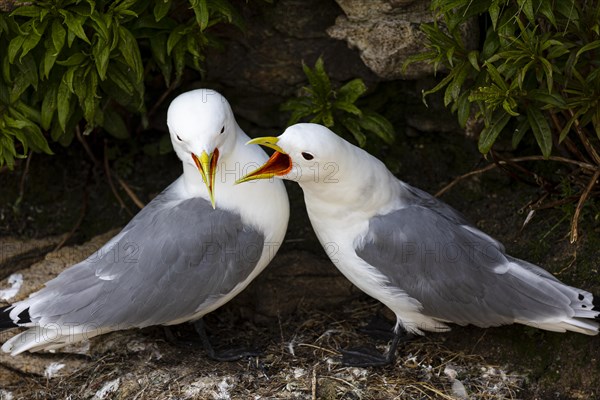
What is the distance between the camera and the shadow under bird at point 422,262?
402 cm

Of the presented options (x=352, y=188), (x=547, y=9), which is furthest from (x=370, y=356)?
(x=547, y=9)

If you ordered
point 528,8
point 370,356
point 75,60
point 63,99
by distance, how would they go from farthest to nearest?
point 370,356
point 63,99
point 75,60
point 528,8

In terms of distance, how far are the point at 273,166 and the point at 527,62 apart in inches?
49.9

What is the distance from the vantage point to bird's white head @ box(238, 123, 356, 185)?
3.76 meters

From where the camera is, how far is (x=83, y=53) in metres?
4.19

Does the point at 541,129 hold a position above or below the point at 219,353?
above

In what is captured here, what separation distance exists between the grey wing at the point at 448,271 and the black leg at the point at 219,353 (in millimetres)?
855

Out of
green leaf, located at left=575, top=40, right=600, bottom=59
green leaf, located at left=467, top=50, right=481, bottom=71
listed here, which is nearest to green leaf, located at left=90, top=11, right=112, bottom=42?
green leaf, located at left=467, top=50, right=481, bottom=71

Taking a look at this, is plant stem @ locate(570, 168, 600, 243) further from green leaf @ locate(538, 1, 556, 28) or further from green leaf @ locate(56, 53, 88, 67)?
green leaf @ locate(56, 53, 88, 67)

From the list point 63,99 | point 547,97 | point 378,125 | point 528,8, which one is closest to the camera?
point 528,8

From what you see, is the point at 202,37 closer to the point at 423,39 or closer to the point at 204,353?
the point at 423,39

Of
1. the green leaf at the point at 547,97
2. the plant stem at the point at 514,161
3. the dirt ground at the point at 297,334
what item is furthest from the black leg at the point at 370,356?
the green leaf at the point at 547,97

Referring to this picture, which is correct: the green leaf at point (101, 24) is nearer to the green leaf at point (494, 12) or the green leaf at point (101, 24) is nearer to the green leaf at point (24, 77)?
the green leaf at point (24, 77)

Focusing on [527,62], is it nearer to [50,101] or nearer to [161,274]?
[161,274]
